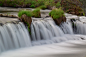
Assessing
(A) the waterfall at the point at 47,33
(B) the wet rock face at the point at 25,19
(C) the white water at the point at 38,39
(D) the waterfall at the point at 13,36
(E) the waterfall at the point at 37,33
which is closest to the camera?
(C) the white water at the point at 38,39

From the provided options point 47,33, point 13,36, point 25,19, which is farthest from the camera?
point 47,33

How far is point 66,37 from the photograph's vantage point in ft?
40.8

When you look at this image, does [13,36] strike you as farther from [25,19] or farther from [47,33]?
[47,33]

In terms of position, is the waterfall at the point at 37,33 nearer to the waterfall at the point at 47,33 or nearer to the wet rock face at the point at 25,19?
the waterfall at the point at 47,33

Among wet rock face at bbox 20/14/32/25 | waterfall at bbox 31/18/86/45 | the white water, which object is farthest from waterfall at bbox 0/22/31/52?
waterfall at bbox 31/18/86/45

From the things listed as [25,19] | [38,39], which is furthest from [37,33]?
[25,19]

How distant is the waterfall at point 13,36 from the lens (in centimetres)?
891

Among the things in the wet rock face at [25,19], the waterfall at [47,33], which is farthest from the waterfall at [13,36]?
the waterfall at [47,33]

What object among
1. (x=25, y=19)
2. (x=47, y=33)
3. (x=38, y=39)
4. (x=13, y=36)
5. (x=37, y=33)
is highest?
(x=25, y=19)

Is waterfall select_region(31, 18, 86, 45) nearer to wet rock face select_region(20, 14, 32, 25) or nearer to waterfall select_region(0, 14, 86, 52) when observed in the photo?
waterfall select_region(0, 14, 86, 52)

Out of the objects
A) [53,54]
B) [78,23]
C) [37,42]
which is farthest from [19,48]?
[78,23]

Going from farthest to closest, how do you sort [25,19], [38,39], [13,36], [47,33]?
[47,33] < [38,39] < [25,19] < [13,36]

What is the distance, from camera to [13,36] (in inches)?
370

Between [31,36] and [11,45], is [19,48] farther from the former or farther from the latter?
[31,36]
